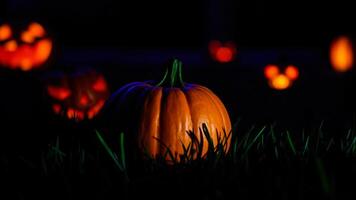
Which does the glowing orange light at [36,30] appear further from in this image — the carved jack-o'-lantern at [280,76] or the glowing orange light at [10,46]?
the carved jack-o'-lantern at [280,76]

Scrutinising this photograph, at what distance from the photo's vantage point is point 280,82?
3455 millimetres

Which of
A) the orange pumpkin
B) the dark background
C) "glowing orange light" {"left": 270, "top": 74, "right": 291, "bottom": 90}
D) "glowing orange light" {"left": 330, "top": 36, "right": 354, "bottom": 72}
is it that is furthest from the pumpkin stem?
"glowing orange light" {"left": 270, "top": 74, "right": 291, "bottom": 90}

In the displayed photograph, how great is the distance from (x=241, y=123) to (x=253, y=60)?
76.8 inches

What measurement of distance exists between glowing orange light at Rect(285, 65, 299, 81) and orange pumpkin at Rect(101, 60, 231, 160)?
1976 millimetres

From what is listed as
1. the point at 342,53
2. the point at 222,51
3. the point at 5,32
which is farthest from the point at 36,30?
the point at 342,53

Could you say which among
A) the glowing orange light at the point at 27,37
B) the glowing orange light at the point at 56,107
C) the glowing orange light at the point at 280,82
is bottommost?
the glowing orange light at the point at 56,107

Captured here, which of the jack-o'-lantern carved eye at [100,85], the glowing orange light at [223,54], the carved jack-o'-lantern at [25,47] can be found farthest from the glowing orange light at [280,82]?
the carved jack-o'-lantern at [25,47]

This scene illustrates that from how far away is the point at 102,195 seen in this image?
121cm

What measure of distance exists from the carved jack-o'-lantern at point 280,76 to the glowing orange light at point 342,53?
522 millimetres

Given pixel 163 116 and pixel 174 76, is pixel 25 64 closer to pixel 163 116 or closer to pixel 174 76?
pixel 174 76

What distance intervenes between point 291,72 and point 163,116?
218 cm

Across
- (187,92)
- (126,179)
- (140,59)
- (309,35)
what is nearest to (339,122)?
(187,92)

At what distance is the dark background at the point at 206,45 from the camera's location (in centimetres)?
299

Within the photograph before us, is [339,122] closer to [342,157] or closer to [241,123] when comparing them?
[241,123]
